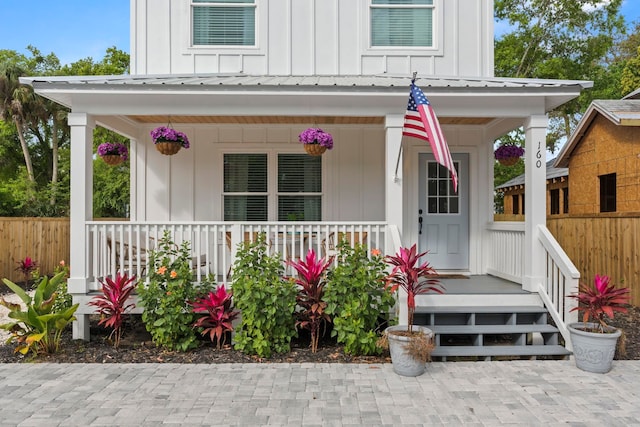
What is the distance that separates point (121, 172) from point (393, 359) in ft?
65.8

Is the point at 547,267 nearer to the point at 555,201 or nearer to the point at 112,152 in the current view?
the point at 112,152

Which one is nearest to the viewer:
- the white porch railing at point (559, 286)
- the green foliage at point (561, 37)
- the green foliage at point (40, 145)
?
the white porch railing at point (559, 286)

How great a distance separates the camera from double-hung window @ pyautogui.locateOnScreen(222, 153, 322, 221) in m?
7.42

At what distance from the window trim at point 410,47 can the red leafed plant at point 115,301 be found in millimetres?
5258

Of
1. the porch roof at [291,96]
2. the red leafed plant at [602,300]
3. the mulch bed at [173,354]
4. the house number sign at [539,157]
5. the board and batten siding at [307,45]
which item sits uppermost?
the board and batten siding at [307,45]

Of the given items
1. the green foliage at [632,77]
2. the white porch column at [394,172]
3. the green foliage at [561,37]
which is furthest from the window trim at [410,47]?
the green foliage at [561,37]

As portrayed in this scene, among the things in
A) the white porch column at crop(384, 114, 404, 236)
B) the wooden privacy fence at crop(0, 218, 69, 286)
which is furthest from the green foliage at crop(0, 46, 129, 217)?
the white porch column at crop(384, 114, 404, 236)

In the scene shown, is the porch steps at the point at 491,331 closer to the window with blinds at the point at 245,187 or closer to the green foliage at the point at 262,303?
the green foliage at the point at 262,303

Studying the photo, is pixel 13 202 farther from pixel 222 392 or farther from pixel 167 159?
pixel 222 392

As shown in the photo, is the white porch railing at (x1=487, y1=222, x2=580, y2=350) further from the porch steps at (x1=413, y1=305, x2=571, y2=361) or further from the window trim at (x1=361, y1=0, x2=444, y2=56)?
the window trim at (x1=361, y1=0, x2=444, y2=56)

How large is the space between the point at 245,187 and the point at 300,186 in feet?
3.08

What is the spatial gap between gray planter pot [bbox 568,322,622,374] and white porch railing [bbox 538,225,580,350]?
39cm

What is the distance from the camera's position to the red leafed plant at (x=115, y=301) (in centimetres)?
518

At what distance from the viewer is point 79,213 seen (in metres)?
5.55
